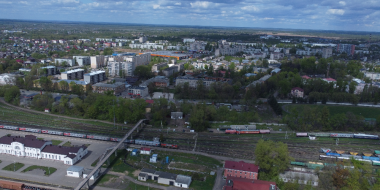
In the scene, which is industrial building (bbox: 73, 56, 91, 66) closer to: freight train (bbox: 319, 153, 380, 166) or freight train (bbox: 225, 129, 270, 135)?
freight train (bbox: 225, 129, 270, 135)

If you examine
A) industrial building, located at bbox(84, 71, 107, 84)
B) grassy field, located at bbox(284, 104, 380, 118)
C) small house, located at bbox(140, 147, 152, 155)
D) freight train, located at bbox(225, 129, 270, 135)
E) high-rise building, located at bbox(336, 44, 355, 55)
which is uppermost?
high-rise building, located at bbox(336, 44, 355, 55)

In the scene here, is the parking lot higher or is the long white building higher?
the long white building

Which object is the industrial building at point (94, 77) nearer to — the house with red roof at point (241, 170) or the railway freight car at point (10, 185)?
the railway freight car at point (10, 185)

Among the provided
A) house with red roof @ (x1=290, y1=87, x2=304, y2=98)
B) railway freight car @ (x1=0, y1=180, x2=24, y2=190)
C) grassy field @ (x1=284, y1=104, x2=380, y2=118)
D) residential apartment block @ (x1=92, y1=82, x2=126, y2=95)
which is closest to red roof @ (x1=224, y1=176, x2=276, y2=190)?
railway freight car @ (x1=0, y1=180, x2=24, y2=190)

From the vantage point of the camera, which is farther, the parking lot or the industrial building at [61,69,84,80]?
the industrial building at [61,69,84,80]

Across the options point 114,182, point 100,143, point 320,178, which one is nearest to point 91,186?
point 114,182

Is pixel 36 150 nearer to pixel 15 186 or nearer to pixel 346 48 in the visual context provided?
pixel 15 186
